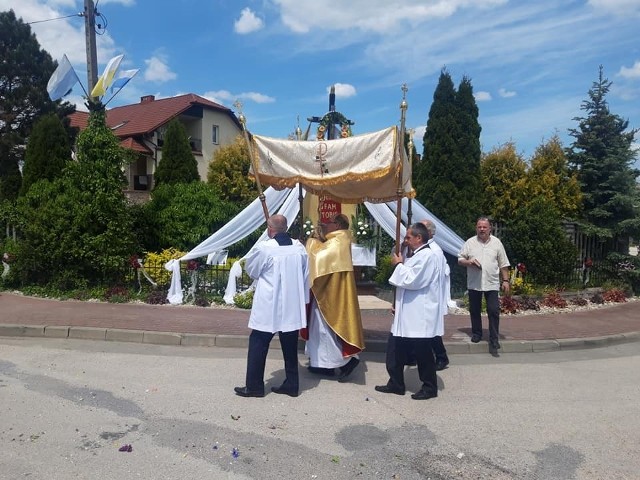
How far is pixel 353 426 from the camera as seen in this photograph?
15.3 feet

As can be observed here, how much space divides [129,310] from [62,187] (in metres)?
3.49

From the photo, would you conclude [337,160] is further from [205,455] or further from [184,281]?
[184,281]

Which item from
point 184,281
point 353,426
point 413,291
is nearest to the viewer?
point 353,426

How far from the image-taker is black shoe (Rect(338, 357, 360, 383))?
6.01 m

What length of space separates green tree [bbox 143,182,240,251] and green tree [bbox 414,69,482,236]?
5.02 meters

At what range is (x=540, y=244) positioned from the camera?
11031 millimetres

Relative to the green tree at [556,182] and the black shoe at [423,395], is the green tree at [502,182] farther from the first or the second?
the black shoe at [423,395]

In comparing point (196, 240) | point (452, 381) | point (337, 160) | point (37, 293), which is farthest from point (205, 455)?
point (196, 240)

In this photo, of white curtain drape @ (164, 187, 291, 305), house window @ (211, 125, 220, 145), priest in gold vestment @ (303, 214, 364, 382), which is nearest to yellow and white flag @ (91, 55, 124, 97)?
white curtain drape @ (164, 187, 291, 305)

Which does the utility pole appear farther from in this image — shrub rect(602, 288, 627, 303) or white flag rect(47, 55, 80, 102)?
shrub rect(602, 288, 627, 303)

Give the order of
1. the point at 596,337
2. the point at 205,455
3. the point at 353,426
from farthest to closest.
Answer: the point at 596,337
the point at 353,426
the point at 205,455

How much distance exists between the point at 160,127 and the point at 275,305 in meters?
26.7

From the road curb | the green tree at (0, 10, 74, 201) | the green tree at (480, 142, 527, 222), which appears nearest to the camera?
the road curb

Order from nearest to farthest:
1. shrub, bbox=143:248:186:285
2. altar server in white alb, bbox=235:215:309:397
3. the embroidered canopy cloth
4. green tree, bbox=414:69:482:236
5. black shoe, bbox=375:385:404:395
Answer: altar server in white alb, bbox=235:215:309:397 < black shoe, bbox=375:385:404:395 < the embroidered canopy cloth < shrub, bbox=143:248:186:285 < green tree, bbox=414:69:482:236
